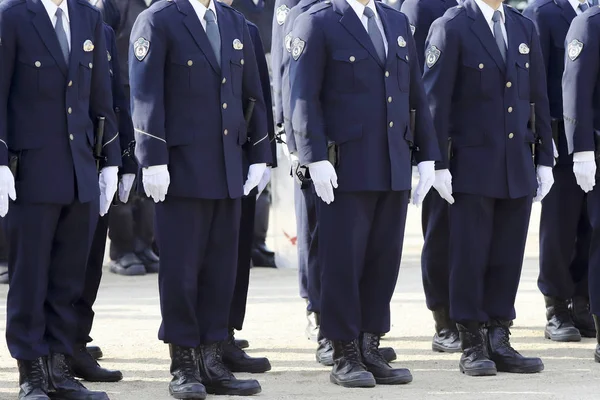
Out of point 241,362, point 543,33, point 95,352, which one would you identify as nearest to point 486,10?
point 543,33

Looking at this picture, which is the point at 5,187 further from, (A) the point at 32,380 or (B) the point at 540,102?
(B) the point at 540,102

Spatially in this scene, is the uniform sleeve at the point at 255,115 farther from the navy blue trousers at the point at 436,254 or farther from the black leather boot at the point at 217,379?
the navy blue trousers at the point at 436,254

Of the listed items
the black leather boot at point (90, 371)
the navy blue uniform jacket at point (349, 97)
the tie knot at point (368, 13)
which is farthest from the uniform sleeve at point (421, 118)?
the black leather boot at point (90, 371)

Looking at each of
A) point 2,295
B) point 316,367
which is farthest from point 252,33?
point 2,295

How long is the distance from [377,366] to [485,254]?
0.77 metres

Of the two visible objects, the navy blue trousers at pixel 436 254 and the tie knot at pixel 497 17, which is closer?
the tie knot at pixel 497 17

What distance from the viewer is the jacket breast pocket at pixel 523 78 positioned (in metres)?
6.28

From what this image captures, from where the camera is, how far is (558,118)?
6992 millimetres

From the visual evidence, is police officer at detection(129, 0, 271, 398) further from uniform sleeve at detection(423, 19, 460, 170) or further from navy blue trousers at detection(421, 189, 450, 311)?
navy blue trousers at detection(421, 189, 450, 311)

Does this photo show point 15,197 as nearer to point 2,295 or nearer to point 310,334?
point 310,334

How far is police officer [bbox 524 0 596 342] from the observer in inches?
277

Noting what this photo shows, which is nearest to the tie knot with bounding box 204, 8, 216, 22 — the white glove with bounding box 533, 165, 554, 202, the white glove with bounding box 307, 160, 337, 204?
the white glove with bounding box 307, 160, 337, 204

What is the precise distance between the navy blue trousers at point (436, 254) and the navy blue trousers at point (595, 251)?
0.71 m

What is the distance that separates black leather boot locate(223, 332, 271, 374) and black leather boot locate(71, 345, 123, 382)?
54 centimetres
